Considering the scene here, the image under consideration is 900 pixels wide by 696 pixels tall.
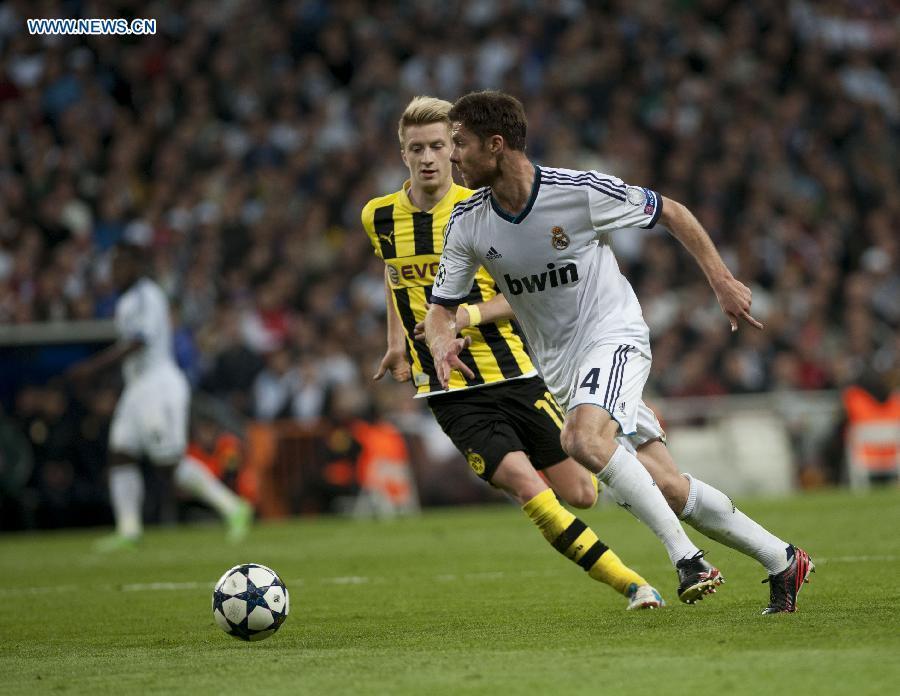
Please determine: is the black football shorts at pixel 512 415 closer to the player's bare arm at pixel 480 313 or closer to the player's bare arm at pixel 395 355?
the player's bare arm at pixel 395 355

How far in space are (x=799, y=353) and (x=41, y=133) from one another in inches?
433

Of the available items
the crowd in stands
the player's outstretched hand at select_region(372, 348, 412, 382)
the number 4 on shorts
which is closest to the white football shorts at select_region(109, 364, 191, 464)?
the crowd in stands

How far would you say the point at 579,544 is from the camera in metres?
7.55

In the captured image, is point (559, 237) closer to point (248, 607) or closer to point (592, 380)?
point (592, 380)

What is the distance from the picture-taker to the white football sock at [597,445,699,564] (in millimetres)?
6707

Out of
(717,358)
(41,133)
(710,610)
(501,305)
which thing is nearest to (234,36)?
(41,133)

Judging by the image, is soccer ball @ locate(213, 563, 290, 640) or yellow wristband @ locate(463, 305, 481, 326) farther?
yellow wristband @ locate(463, 305, 481, 326)

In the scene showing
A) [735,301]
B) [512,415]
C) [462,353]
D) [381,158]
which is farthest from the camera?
[381,158]

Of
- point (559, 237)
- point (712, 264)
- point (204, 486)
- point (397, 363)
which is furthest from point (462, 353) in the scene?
point (204, 486)

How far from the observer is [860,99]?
24781 mm

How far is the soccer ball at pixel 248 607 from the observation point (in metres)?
6.88

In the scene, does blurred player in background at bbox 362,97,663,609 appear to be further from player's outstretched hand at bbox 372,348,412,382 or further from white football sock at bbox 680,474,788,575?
white football sock at bbox 680,474,788,575

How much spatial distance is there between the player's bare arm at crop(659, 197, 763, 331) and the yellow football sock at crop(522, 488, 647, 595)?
1.41 meters

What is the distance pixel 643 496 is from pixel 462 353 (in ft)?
6.93
